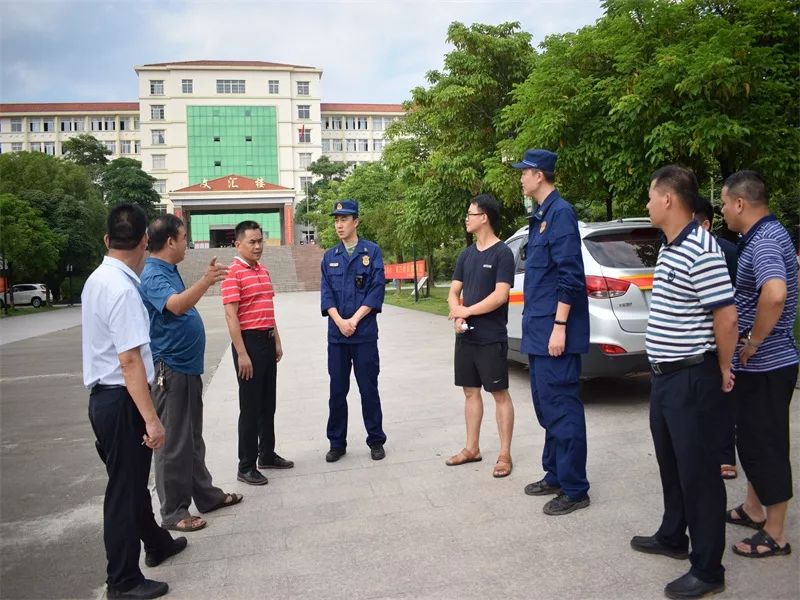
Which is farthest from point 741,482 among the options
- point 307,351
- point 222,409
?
point 307,351

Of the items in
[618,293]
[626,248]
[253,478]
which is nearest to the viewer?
[253,478]

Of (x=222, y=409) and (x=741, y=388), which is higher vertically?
(x=741, y=388)

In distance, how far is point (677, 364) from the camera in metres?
2.89

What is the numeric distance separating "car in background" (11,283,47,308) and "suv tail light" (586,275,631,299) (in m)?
36.9

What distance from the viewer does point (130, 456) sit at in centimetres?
310

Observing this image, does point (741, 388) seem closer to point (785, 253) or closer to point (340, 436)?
point (785, 253)

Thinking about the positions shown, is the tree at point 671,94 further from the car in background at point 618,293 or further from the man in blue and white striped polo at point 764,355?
the man in blue and white striped polo at point 764,355

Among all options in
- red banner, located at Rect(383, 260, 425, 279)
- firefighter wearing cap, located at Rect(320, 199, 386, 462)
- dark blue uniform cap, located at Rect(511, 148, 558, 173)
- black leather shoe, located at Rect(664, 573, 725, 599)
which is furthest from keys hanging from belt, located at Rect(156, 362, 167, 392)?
red banner, located at Rect(383, 260, 425, 279)

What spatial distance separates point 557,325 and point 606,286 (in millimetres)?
2345

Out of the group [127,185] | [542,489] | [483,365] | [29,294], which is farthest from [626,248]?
[127,185]

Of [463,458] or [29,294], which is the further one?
[29,294]

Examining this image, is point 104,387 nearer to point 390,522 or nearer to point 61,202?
point 390,522

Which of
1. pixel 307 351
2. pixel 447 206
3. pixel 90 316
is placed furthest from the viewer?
pixel 447 206

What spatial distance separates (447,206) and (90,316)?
15.9 metres
